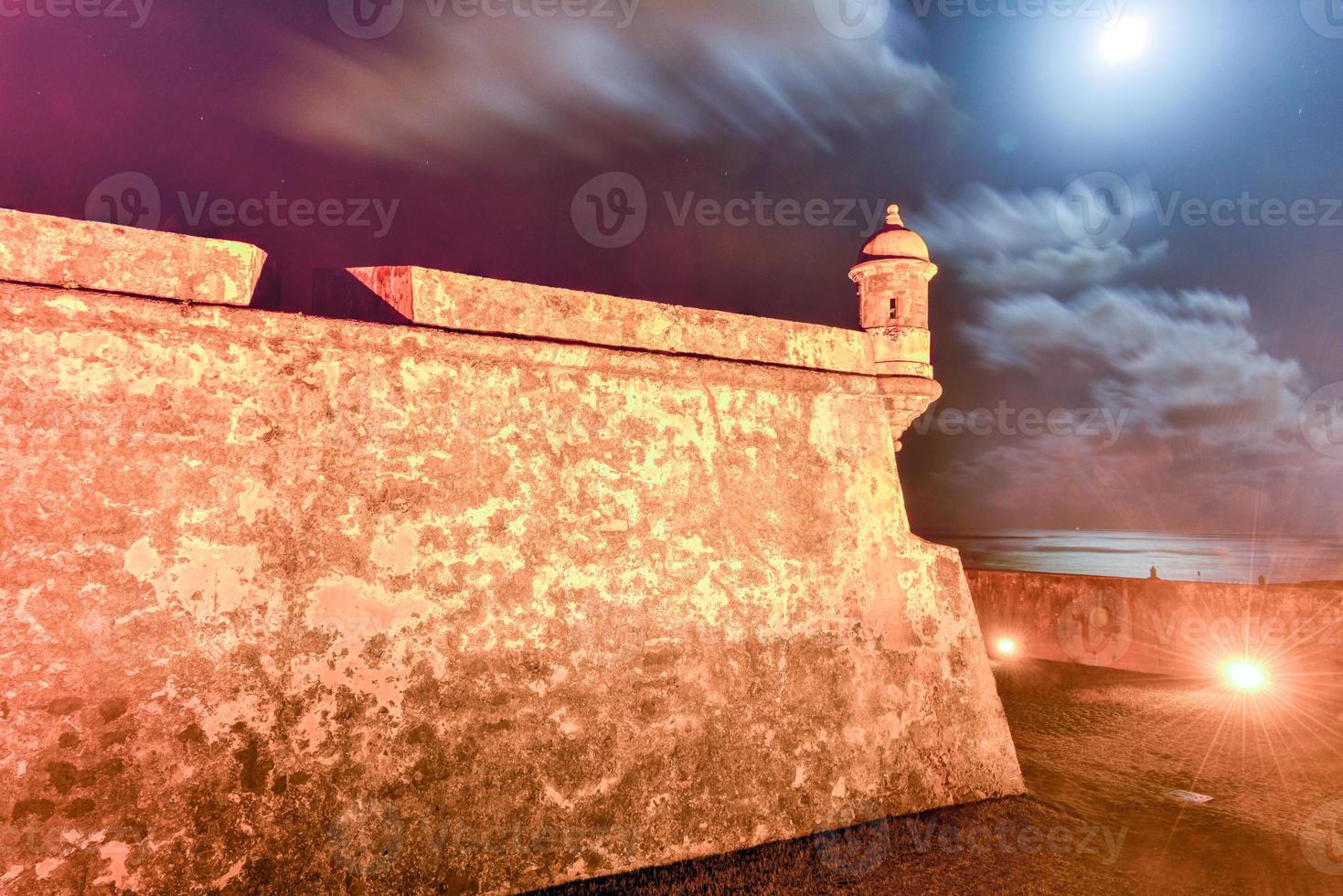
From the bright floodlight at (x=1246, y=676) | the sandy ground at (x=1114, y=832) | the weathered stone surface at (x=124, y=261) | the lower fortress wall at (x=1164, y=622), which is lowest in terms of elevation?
the sandy ground at (x=1114, y=832)

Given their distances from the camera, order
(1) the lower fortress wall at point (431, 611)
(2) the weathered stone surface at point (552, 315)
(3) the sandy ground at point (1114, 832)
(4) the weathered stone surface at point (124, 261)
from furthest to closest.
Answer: (2) the weathered stone surface at point (552, 315) → (3) the sandy ground at point (1114, 832) → (4) the weathered stone surface at point (124, 261) → (1) the lower fortress wall at point (431, 611)

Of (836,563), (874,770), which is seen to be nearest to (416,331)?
(836,563)

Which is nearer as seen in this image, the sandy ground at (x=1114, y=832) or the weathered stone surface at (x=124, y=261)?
the weathered stone surface at (x=124, y=261)

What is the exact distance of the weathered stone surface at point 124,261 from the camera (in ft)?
11.5

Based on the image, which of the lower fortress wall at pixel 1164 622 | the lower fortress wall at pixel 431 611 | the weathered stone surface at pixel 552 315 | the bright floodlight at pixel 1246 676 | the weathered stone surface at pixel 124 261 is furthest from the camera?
the bright floodlight at pixel 1246 676

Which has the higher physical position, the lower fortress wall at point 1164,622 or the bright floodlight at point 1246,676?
the lower fortress wall at point 1164,622

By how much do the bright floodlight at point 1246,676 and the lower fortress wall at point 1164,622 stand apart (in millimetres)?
104

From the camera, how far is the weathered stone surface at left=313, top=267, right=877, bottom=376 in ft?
14.9

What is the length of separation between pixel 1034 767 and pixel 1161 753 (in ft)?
5.52

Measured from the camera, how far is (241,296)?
3920 millimetres

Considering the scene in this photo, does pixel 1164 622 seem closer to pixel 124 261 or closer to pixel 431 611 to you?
pixel 431 611

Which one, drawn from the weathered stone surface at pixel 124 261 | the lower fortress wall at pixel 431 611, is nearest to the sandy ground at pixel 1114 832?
the lower fortress wall at pixel 431 611

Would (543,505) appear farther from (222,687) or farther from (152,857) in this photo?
(152,857)

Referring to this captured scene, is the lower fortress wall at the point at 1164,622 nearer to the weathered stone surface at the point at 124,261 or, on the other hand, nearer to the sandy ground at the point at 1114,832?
the sandy ground at the point at 1114,832
